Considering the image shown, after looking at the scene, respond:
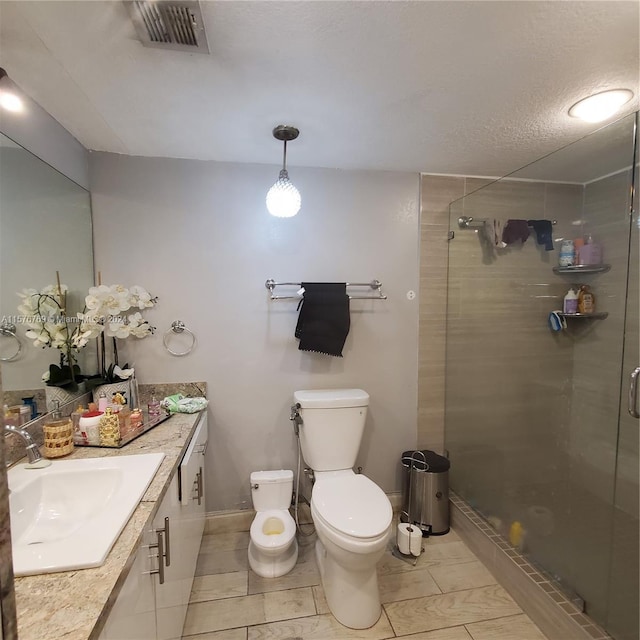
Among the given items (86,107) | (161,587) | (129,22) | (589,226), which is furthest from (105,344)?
(589,226)

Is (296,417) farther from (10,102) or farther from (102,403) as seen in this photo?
(10,102)

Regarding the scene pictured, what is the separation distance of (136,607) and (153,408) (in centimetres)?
104

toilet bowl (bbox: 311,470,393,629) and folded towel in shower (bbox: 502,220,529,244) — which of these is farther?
folded towel in shower (bbox: 502,220,529,244)

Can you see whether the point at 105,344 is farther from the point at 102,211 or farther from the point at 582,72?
the point at 582,72

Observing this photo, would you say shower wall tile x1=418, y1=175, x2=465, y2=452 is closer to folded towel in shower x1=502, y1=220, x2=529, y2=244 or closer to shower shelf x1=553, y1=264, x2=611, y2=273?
folded towel in shower x1=502, y1=220, x2=529, y2=244

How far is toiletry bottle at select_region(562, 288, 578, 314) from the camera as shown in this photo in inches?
77.2

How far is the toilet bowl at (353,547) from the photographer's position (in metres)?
1.35

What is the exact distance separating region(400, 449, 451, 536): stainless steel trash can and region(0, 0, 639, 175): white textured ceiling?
70.2 inches

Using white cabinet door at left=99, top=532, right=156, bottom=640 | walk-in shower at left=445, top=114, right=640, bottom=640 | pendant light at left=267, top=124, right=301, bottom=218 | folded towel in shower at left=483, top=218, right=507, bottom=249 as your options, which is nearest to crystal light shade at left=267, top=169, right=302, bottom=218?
pendant light at left=267, top=124, right=301, bottom=218

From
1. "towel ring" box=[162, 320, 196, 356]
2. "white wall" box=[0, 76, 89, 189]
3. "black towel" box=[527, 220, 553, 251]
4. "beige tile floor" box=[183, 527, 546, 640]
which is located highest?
"white wall" box=[0, 76, 89, 189]

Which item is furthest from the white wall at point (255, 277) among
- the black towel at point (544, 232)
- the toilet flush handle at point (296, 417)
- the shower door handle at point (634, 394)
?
the shower door handle at point (634, 394)

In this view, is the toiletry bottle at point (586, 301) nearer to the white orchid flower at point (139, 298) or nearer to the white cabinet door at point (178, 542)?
the white cabinet door at point (178, 542)

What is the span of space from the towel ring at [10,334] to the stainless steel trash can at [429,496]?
77.8 inches

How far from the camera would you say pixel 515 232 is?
2.00 metres
